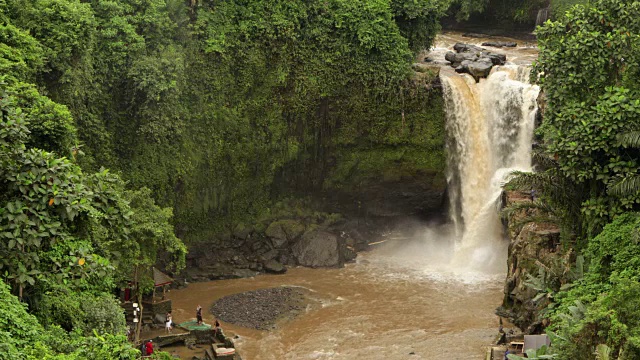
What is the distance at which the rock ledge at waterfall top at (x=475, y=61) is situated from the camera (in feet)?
114

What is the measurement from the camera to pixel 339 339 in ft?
85.3

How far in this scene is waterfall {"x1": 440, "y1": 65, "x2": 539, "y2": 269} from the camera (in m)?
33.2

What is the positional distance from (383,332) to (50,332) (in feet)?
44.4

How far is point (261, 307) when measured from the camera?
29.2 metres

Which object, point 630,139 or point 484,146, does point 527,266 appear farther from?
point 484,146

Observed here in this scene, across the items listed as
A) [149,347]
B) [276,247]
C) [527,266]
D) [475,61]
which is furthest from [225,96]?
[527,266]

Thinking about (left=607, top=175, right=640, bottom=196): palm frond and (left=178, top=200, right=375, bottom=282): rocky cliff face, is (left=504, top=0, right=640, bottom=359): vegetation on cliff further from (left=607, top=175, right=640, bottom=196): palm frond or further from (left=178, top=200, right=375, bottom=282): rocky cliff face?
(left=178, top=200, right=375, bottom=282): rocky cliff face

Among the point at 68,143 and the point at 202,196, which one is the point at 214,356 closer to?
the point at 68,143

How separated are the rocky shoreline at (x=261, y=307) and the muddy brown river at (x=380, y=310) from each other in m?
0.46

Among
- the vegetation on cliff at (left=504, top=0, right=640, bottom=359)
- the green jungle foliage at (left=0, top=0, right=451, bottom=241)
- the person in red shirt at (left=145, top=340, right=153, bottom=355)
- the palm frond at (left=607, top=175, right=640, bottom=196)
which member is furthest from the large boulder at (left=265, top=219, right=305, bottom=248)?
the palm frond at (left=607, top=175, right=640, bottom=196)

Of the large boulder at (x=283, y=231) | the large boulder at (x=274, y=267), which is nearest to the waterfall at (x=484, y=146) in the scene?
the large boulder at (x=283, y=231)

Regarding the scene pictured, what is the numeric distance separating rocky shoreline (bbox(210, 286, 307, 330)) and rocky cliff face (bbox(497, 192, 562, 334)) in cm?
788

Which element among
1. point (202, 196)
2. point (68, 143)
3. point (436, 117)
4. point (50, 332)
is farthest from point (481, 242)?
point (50, 332)

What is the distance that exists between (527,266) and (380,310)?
583 cm
